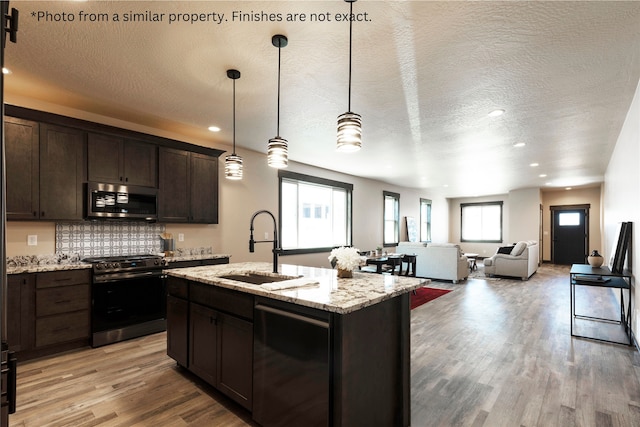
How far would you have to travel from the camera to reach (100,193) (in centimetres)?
371

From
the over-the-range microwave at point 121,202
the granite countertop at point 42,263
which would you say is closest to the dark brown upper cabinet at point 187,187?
the over-the-range microwave at point 121,202

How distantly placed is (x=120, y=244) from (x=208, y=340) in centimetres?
241

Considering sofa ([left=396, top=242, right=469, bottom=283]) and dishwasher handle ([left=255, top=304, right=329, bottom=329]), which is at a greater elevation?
dishwasher handle ([left=255, top=304, right=329, bottom=329])

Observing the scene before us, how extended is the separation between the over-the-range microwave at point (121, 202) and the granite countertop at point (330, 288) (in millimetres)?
1525

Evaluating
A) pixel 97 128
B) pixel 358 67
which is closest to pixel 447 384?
pixel 358 67

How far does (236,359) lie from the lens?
2.26 meters

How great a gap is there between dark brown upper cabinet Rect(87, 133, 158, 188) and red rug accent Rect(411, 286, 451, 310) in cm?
444

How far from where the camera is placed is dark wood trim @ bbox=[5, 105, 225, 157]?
3217 millimetres

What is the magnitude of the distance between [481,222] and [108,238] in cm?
1309

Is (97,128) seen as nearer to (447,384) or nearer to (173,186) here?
(173,186)

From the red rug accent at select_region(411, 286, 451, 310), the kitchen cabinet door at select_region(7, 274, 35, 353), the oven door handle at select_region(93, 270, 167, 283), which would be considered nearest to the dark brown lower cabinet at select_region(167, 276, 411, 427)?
the oven door handle at select_region(93, 270, 167, 283)

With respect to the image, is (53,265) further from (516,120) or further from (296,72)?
(516,120)

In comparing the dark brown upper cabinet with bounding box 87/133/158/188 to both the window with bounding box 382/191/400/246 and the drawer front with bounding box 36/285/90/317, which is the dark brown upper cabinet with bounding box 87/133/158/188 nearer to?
the drawer front with bounding box 36/285/90/317

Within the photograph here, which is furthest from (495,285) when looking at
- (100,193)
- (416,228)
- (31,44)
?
(31,44)
